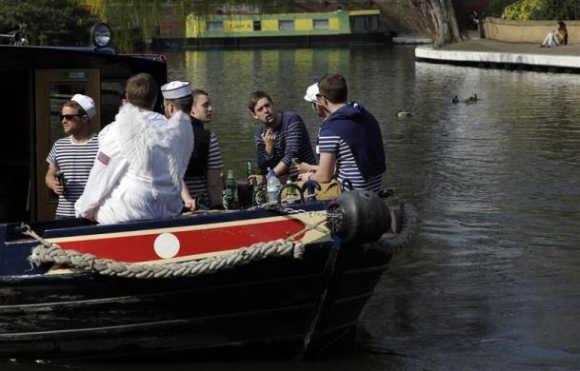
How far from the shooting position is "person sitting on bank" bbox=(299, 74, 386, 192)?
8.82 meters

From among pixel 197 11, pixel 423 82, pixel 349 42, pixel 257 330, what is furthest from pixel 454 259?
pixel 349 42

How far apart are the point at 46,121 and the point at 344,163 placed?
2201 mm

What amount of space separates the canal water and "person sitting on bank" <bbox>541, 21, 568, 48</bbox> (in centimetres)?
1062

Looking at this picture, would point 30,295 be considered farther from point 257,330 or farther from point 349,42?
point 349,42

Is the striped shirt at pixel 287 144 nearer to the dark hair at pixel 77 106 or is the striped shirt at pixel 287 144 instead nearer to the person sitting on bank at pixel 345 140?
the person sitting on bank at pixel 345 140

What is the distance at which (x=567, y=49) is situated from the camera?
42.1 m

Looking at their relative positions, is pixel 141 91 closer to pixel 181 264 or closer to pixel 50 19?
pixel 181 264

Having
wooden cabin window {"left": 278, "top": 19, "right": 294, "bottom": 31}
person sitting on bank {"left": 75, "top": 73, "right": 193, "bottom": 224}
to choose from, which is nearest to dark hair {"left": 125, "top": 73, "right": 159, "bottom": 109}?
person sitting on bank {"left": 75, "top": 73, "right": 193, "bottom": 224}

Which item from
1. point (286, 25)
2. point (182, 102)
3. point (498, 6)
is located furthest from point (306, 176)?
point (286, 25)

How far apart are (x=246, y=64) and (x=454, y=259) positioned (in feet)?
119

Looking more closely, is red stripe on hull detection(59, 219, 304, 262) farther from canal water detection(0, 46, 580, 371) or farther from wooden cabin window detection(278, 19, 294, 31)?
wooden cabin window detection(278, 19, 294, 31)

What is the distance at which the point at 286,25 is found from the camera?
2618 inches

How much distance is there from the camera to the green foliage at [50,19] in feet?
113

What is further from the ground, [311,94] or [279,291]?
[311,94]
